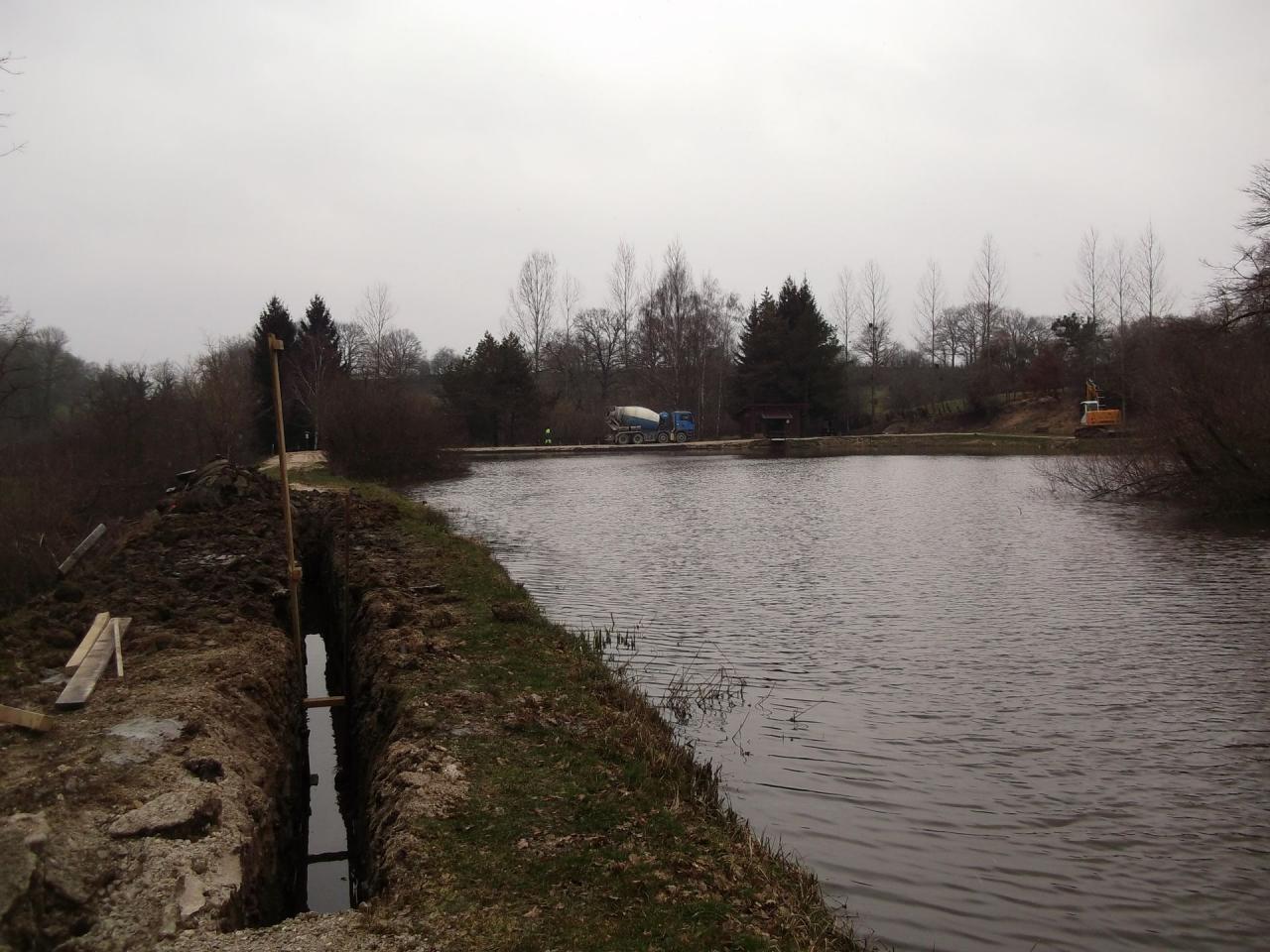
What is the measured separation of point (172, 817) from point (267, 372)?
47.7 metres

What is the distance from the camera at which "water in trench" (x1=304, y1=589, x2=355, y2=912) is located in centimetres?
645

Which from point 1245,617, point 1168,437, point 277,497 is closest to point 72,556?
point 277,497

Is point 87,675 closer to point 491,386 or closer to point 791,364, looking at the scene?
point 491,386

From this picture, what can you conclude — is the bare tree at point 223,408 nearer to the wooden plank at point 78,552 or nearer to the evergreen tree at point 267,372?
the evergreen tree at point 267,372

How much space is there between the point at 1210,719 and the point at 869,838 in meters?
3.75

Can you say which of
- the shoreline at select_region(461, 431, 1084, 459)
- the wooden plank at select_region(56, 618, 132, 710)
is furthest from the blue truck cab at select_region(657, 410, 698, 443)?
the wooden plank at select_region(56, 618, 132, 710)

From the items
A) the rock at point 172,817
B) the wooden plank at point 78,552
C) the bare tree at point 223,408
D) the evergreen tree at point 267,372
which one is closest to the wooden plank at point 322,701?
the rock at point 172,817

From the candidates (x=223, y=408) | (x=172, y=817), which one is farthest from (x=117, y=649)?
(x=223, y=408)

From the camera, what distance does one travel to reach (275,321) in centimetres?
5162

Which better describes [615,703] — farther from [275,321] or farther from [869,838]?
[275,321]

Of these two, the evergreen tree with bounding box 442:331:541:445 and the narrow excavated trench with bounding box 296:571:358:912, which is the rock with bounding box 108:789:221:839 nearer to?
the narrow excavated trench with bounding box 296:571:358:912

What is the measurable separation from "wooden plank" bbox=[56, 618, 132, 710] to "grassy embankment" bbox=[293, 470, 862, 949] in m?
2.24

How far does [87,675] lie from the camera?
22.3ft

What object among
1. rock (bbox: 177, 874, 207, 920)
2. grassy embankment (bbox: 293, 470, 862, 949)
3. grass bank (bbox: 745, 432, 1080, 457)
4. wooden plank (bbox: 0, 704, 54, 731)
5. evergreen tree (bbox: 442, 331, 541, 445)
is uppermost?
evergreen tree (bbox: 442, 331, 541, 445)
